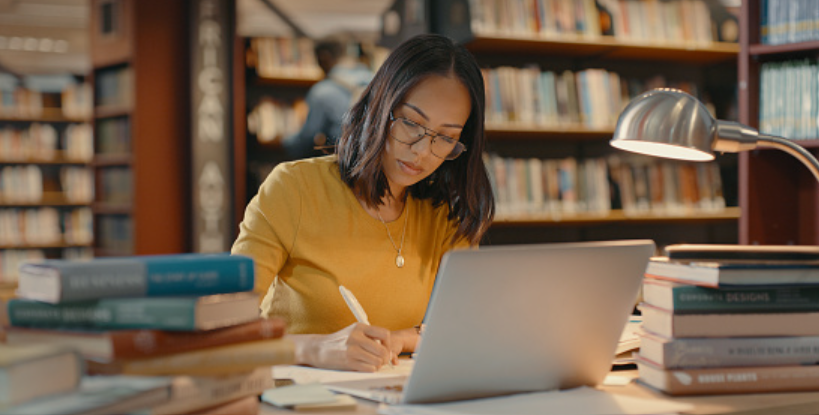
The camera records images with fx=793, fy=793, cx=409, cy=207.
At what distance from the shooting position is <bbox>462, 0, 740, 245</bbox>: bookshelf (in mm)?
3432

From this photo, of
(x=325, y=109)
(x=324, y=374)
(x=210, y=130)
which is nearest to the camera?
(x=324, y=374)

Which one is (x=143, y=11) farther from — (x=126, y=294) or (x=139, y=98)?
(x=126, y=294)

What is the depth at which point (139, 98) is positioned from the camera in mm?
4520

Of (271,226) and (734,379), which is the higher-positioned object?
(271,226)

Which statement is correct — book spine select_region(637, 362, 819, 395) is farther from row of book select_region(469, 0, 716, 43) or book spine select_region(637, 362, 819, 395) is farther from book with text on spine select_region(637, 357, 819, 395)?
row of book select_region(469, 0, 716, 43)

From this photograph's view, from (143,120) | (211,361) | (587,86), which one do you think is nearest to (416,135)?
(211,361)

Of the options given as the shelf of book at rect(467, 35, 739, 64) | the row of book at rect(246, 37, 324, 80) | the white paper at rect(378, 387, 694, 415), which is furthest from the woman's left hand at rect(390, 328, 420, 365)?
the row of book at rect(246, 37, 324, 80)

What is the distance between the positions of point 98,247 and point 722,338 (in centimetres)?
434

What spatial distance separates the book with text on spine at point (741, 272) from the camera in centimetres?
108

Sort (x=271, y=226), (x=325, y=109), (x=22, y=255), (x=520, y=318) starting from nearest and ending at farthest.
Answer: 1. (x=520, y=318)
2. (x=271, y=226)
3. (x=325, y=109)
4. (x=22, y=255)

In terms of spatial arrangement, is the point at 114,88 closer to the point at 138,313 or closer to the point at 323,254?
the point at 323,254

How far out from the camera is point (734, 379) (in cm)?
110

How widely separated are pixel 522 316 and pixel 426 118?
26.9 inches

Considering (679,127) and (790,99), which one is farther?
(790,99)
